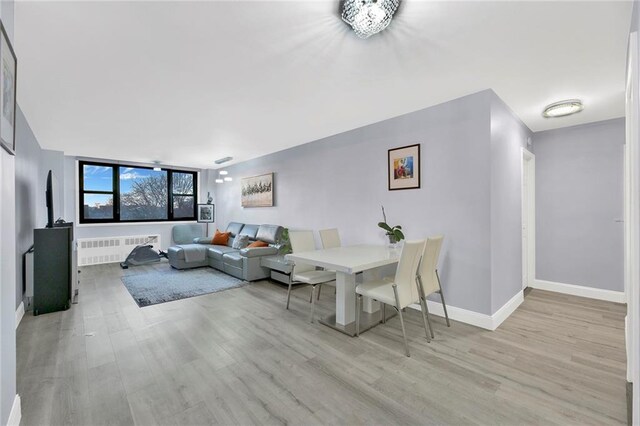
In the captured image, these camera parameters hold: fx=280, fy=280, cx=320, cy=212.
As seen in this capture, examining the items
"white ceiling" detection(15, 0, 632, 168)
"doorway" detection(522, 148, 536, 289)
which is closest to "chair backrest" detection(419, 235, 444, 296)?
"white ceiling" detection(15, 0, 632, 168)

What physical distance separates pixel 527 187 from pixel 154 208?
7846mm

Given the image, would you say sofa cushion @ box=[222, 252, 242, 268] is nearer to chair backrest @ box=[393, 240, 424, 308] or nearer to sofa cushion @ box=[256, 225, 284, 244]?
sofa cushion @ box=[256, 225, 284, 244]

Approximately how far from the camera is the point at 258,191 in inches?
242

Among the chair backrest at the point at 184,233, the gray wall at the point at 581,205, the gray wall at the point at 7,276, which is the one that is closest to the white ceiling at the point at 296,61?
the gray wall at the point at 581,205

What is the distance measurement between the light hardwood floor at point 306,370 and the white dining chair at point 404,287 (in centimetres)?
40

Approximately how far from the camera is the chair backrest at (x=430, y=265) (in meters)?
2.64

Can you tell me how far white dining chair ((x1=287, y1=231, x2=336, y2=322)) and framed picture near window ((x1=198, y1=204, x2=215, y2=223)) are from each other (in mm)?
4897

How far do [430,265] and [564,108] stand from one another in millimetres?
2373

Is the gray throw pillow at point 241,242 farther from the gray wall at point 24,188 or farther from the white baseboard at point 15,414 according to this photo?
the white baseboard at point 15,414

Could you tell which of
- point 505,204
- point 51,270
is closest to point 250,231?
point 51,270

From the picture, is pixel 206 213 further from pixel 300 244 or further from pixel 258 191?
pixel 300 244

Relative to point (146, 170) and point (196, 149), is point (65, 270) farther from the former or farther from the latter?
point (146, 170)

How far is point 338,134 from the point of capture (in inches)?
171

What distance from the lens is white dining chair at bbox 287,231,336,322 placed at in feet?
10.3
